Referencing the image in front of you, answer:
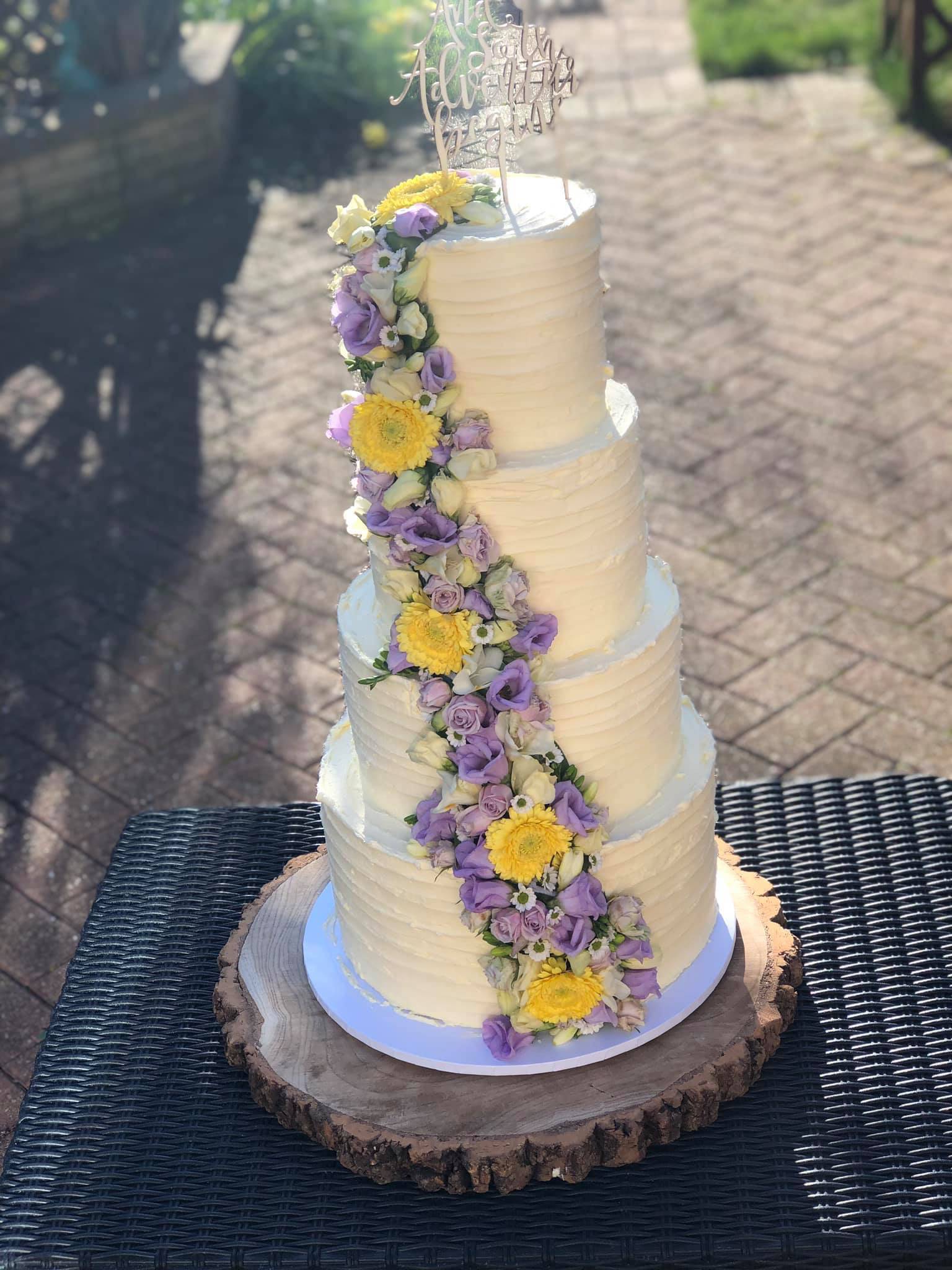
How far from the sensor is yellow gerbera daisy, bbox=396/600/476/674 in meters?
2.87

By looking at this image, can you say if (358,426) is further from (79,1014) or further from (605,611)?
(79,1014)

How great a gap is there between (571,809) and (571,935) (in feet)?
0.86

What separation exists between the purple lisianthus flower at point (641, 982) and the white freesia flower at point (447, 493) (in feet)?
3.43

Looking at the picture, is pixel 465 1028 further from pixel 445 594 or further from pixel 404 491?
pixel 404 491

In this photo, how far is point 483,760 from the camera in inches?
115

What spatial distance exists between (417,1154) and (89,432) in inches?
196

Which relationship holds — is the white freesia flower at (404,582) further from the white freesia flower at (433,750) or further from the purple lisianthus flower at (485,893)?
the purple lisianthus flower at (485,893)

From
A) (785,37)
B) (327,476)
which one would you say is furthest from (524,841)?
(785,37)

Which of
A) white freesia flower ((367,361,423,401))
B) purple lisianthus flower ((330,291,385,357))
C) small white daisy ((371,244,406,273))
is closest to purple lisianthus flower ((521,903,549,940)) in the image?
white freesia flower ((367,361,423,401))

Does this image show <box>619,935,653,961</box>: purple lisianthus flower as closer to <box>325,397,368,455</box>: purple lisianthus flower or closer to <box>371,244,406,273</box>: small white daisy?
<box>325,397,368,455</box>: purple lisianthus flower

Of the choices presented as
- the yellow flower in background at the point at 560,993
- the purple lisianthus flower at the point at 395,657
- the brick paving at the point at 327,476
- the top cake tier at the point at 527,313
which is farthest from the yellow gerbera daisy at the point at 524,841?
the brick paving at the point at 327,476

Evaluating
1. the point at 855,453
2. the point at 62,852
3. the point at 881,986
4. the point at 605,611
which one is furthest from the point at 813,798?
the point at 855,453

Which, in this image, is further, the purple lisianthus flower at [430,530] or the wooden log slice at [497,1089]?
the wooden log slice at [497,1089]

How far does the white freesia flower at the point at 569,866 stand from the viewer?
9.80ft
